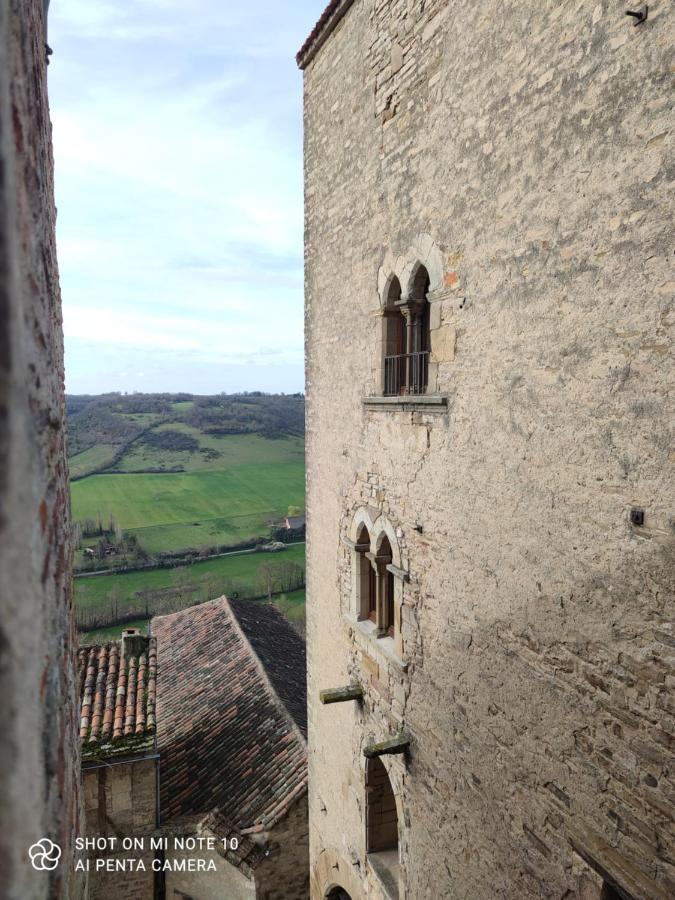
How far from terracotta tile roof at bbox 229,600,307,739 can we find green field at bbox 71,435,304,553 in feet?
80.8

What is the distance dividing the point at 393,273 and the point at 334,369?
5.15ft

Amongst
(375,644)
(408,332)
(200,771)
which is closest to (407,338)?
(408,332)

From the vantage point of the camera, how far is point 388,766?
5691 millimetres

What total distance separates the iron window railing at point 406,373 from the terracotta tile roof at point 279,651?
8.19 meters

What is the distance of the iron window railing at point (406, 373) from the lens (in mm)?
4910

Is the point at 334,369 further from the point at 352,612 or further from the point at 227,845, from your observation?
the point at 227,845

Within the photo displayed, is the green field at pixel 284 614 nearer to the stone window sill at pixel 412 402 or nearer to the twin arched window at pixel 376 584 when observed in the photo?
the twin arched window at pixel 376 584

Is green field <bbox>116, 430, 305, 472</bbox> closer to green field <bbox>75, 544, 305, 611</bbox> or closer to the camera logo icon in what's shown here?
green field <bbox>75, 544, 305, 611</bbox>

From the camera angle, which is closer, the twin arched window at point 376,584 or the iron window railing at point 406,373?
the iron window railing at point 406,373

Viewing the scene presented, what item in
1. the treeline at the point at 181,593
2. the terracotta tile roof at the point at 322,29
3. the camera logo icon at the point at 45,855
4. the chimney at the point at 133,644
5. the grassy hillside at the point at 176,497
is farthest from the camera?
the grassy hillside at the point at 176,497

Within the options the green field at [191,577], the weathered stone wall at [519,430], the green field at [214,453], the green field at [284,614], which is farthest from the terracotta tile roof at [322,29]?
the green field at [214,453]

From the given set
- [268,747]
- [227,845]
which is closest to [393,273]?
[227,845]

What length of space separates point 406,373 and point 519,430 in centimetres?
170

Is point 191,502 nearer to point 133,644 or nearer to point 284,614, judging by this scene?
point 284,614
